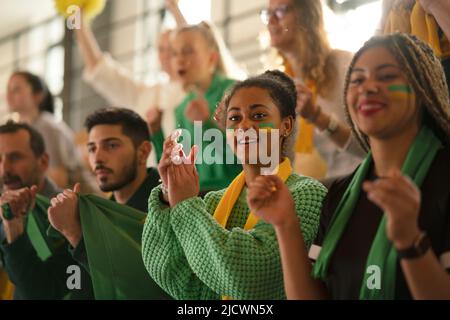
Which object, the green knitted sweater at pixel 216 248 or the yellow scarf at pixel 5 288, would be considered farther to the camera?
the yellow scarf at pixel 5 288

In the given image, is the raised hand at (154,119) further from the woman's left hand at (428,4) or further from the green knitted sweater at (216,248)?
the woman's left hand at (428,4)

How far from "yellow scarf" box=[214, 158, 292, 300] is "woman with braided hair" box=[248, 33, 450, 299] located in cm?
18

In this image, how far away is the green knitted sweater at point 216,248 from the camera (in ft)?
3.68

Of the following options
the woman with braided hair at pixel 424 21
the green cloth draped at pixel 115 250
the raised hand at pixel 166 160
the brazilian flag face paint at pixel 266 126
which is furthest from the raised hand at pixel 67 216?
the woman with braided hair at pixel 424 21

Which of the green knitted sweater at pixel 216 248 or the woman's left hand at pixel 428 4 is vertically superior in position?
the woman's left hand at pixel 428 4

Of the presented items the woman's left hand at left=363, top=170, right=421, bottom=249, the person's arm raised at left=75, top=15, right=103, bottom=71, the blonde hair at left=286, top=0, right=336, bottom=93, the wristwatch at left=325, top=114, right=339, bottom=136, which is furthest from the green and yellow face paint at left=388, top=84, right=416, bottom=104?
the person's arm raised at left=75, top=15, right=103, bottom=71

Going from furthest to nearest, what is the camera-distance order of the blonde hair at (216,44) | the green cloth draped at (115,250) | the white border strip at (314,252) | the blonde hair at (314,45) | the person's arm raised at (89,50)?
the person's arm raised at (89,50)
the blonde hair at (216,44)
the blonde hair at (314,45)
the green cloth draped at (115,250)
the white border strip at (314,252)

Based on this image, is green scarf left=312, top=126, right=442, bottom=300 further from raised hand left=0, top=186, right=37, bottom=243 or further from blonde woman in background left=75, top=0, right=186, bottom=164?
blonde woman in background left=75, top=0, right=186, bottom=164

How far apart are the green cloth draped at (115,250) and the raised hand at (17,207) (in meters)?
0.25

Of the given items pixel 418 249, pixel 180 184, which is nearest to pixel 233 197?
pixel 180 184

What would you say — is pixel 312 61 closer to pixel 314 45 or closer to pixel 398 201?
pixel 314 45

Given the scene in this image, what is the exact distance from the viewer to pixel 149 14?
13.7 feet

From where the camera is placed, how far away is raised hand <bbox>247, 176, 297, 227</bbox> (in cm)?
105
